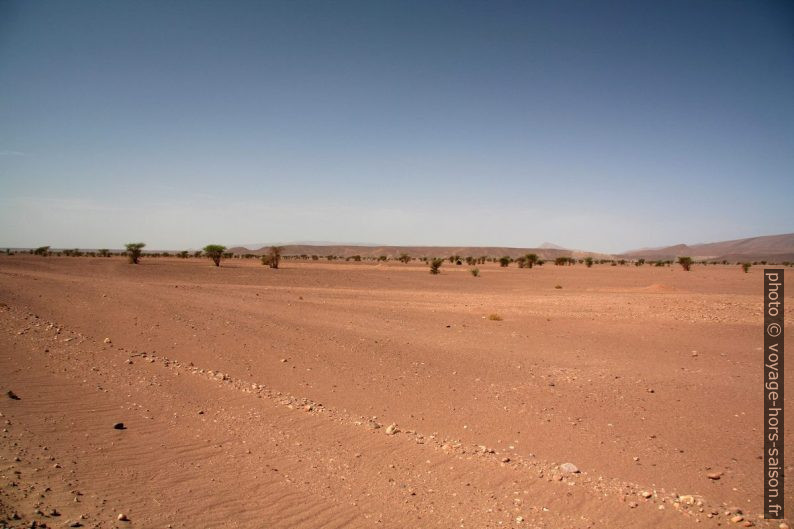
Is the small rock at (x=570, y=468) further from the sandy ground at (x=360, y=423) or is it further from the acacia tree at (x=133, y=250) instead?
the acacia tree at (x=133, y=250)

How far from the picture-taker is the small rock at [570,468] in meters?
6.24

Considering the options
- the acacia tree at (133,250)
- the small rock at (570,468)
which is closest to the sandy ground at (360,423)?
the small rock at (570,468)

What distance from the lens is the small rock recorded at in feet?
20.5

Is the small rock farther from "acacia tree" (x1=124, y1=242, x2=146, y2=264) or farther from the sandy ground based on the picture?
"acacia tree" (x1=124, y1=242, x2=146, y2=264)

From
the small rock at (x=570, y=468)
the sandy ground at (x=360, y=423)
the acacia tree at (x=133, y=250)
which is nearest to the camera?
the sandy ground at (x=360, y=423)

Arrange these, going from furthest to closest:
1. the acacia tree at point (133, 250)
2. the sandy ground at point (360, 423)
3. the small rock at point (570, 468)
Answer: the acacia tree at point (133, 250) → the small rock at point (570, 468) → the sandy ground at point (360, 423)

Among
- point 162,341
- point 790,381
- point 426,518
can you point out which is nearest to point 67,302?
point 162,341

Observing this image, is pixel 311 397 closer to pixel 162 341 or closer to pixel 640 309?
pixel 162 341

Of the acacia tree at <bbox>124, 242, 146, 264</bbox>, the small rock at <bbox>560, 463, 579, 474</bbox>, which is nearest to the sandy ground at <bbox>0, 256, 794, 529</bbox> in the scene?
the small rock at <bbox>560, 463, 579, 474</bbox>

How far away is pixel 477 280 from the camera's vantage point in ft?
143

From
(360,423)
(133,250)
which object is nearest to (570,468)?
(360,423)

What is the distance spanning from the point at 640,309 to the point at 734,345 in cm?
646

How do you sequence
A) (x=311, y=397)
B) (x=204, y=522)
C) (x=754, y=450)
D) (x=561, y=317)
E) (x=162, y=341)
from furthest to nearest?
1. (x=561, y=317)
2. (x=162, y=341)
3. (x=311, y=397)
4. (x=754, y=450)
5. (x=204, y=522)

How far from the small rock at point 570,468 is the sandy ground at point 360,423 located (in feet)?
0.44
